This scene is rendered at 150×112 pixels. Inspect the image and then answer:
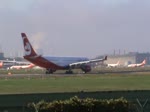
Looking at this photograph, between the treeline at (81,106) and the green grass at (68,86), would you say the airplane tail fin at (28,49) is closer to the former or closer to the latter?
the green grass at (68,86)

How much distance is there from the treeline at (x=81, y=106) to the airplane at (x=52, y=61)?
74.9 meters

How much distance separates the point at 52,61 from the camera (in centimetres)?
9719

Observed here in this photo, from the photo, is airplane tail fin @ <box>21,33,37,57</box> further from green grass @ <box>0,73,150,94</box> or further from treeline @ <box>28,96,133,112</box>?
treeline @ <box>28,96,133,112</box>

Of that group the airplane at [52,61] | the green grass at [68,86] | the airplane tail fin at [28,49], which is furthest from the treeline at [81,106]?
the airplane at [52,61]

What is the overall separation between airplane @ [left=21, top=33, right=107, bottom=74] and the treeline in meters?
74.9

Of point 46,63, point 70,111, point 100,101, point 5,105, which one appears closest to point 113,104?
point 100,101

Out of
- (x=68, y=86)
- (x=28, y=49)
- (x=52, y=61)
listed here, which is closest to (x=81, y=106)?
(x=68, y=86)

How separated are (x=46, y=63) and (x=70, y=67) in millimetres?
6072

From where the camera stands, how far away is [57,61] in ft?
320

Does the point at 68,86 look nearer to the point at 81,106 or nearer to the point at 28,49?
the point at 81,106

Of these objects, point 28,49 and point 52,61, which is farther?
point 52,61

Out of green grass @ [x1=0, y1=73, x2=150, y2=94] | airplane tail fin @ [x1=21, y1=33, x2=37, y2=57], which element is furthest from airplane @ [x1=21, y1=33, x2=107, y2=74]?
green grass @ [x1=0, y1=73, x2=150, y2=94]

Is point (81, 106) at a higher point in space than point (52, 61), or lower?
lower

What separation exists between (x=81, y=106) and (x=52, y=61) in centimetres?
7857
